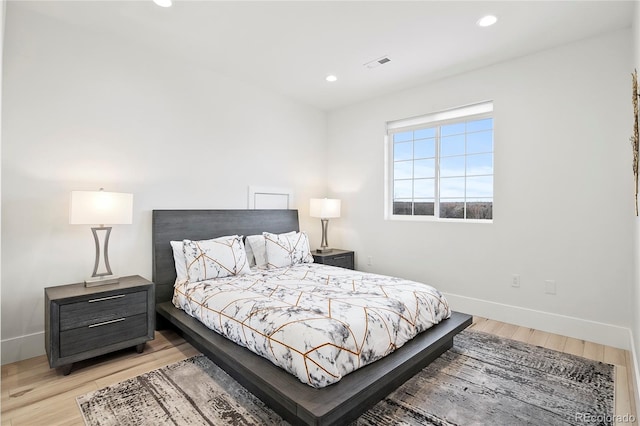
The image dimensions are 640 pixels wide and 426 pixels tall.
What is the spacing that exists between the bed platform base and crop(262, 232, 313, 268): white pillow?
3.98 feet

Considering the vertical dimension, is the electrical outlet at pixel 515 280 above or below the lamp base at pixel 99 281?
below

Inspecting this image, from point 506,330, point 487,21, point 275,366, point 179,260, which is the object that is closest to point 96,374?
point 179,260

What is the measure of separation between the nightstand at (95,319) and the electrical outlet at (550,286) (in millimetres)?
3646

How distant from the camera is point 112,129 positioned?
10.1 feet

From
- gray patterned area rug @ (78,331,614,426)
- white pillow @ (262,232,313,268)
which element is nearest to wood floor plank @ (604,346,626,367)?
gray patterned area rug @ (78,331,614,426)

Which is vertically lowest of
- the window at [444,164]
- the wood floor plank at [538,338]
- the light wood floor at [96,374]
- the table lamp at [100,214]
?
the light wood floor at [96,374]

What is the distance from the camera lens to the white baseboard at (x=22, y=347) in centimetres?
254

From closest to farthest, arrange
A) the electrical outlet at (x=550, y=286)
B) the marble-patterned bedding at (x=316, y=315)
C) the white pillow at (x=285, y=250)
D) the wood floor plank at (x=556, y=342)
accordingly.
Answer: the marble-patterned bedding at (x=316, y=315) → the wood floor plank at (x=556, y=342) → the electrical outlet at (x=550, y=286) → the white pillow at (x=285, y=250)

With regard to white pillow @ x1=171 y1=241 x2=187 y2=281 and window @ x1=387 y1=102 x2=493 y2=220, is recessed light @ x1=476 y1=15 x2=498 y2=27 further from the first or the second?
white pillow @ x1=171 y1=241 x2=187 y2=281

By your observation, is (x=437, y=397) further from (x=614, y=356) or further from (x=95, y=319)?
(x=95, y=319)

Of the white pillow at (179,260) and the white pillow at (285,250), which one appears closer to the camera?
the white pillow at (179,260)

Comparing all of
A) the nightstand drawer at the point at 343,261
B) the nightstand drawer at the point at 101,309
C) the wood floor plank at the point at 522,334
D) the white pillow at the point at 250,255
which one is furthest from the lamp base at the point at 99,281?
the wood floor plank at the point at 522,334

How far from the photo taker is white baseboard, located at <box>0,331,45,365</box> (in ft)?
8.34

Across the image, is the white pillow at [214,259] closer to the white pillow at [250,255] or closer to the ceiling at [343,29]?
the white pillow at [250,255]
